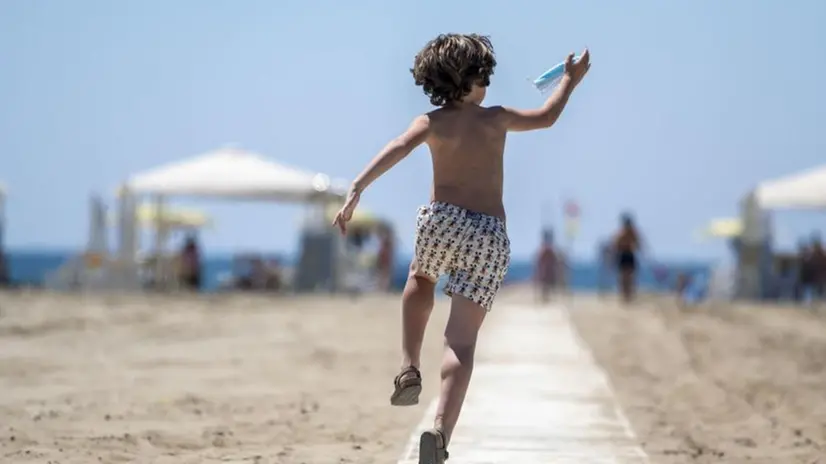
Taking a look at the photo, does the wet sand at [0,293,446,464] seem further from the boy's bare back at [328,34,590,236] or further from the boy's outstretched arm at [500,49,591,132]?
the boy's outstretched arm at [500,49,591,132]

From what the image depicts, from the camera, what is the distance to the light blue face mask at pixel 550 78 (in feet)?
18.1

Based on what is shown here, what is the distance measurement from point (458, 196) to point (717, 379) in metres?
6.30

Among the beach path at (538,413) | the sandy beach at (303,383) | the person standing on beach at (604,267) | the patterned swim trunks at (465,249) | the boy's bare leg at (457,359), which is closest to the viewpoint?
the boy's bare leg at (457,359)

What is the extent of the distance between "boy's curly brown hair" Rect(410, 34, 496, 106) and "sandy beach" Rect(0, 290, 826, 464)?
5.66 feet

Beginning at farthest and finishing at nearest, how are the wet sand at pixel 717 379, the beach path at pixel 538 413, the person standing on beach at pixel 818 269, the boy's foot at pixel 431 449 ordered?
the person standing on beach at pixel 818 269
the wet sand at pixel 717 379
the beach path at pixel 538 413
the boy's foot at pixel 431 449

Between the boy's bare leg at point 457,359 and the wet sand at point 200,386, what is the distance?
1.10m

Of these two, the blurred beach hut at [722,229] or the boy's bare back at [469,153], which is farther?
the blurred beach hut at [722,229]

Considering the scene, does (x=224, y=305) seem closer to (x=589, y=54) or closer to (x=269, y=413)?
(x=269, y=413)

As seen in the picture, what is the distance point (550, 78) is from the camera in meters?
5.54

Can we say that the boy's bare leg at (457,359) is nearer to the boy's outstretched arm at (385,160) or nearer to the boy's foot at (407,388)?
the boy's foot at (407,388)

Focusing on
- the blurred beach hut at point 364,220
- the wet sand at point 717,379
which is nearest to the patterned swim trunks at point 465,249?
the wet sand at point 717,379

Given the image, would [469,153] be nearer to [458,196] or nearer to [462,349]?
[458,196]

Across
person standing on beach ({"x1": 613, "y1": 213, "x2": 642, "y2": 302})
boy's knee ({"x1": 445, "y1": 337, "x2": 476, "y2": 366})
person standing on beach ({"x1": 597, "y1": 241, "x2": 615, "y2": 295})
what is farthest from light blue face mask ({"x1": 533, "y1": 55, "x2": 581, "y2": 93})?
person standing on beach ({"x1": 597, "y1": 241, "x2": 615, "y2": 295})

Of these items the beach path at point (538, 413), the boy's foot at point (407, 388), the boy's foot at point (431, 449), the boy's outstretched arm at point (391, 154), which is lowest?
the beach path at point (538, 413)
